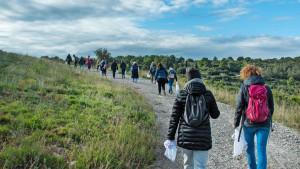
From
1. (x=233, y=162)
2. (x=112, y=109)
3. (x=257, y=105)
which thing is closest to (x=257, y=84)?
(x=257, y=105)

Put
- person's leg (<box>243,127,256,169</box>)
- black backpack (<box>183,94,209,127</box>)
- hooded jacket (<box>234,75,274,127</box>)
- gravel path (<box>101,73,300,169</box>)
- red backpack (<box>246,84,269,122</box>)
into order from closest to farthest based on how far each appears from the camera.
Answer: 1. black backpack (<box>183,94,209,127</box>)
2. red backpack (<box>246,84,269,122</box>)
3. hooded jacket (<box>234,75,274,127</box>)
4. person's leg (<box>243,127,256,169</box>)
5. gravel path (<box>101,73,300,169</box>)

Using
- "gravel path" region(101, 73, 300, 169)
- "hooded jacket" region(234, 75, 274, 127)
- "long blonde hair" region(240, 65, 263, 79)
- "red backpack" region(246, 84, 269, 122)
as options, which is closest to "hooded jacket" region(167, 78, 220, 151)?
"red backpack" region(246, 84, 269, 122)

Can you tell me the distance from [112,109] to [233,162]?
4.49 metres

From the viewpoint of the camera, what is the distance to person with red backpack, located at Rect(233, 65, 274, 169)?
12.7ft

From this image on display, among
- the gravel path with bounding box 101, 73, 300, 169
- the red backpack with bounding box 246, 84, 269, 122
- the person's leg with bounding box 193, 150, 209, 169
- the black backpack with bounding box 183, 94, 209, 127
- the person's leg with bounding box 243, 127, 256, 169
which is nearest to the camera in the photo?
the black backpack with bounding box 183, 94, 209, 127

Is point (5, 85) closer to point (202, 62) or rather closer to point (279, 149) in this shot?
point (279, 149)

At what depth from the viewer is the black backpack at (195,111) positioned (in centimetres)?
307

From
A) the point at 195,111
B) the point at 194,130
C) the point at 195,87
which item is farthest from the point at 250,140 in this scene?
the point at 195,87

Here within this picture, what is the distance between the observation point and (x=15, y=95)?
8188 millimetres

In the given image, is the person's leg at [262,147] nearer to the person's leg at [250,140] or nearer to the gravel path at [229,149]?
the person's leg at [250,140]

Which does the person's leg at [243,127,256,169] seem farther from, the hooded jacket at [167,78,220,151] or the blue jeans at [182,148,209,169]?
the blue jeans at [182,148,209,169]

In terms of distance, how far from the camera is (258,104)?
389 centimetres

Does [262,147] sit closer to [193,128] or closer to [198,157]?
[198,157]

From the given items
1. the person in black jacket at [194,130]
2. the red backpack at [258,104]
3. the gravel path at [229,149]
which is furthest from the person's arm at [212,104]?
the gravel path at [229,149]
